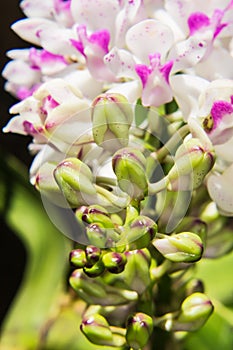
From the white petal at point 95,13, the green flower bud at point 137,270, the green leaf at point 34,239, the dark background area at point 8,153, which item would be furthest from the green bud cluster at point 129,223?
the dark background area at point 8,153

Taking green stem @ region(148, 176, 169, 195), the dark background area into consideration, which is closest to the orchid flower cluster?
green stem @ region(148, 176, 169, 195)

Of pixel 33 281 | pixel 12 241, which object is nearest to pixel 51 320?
pixel 33 281

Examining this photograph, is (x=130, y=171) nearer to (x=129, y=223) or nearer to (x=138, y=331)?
(x=129, y=223)

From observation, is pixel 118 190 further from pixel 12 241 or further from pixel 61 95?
pixel 12 241

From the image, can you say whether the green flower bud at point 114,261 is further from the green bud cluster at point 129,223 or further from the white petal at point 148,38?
the white petal at point 148,38

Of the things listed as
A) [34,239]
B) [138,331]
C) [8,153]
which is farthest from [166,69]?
[8,153]
